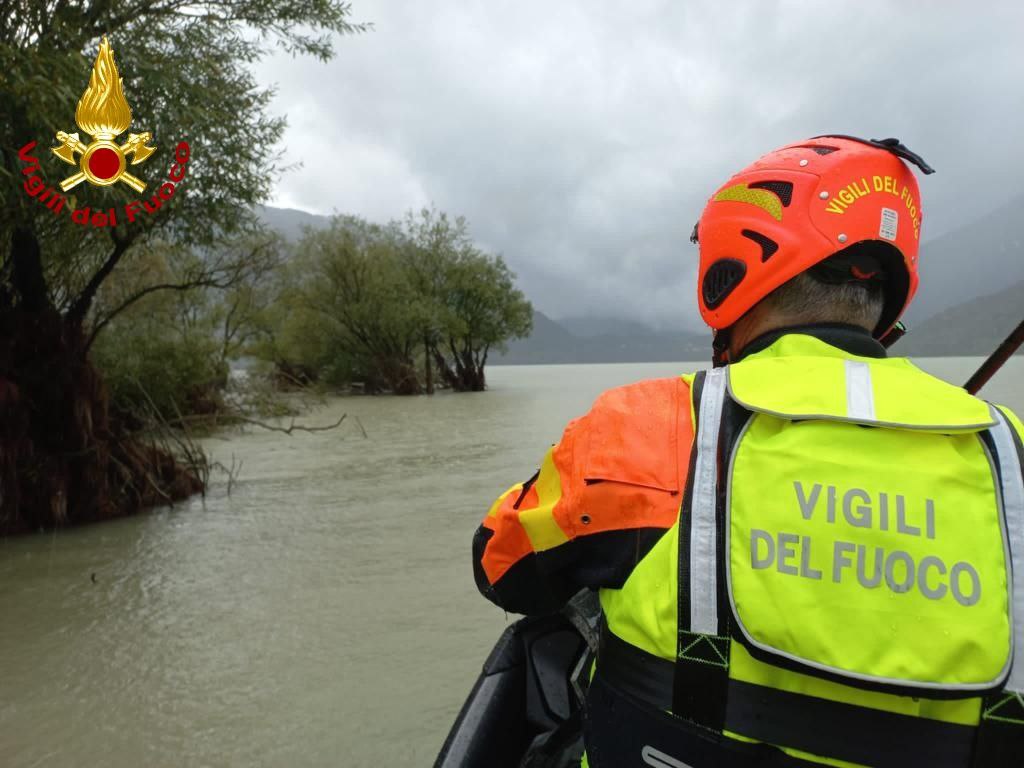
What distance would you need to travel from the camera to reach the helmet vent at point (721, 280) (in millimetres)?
1652

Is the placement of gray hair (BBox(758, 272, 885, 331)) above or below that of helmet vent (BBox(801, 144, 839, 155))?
below

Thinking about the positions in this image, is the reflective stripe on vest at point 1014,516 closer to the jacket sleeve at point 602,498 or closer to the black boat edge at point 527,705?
the jacket sleeve at point 602,498

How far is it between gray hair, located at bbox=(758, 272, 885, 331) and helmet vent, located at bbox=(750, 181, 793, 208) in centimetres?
21

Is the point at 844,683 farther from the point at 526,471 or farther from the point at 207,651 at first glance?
the point at 526,471

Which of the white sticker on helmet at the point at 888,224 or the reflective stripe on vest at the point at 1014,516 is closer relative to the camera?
the reflective stripe on vest at the point at 1014,516

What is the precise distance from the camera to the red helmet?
5.22ft

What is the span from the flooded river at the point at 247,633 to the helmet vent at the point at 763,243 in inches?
109

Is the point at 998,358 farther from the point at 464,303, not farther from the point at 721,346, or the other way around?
the point at 464,303

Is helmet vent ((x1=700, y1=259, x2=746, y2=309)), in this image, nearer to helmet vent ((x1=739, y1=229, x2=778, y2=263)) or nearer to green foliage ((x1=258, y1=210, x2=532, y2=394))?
helmet vent ((x1=739, y1=229, x2=778, y2=263))

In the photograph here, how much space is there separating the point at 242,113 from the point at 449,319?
3086 centimetres

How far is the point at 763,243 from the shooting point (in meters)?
1.63

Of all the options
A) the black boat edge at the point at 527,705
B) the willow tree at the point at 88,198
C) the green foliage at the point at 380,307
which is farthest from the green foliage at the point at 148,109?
the green foliage at the point at 380,307

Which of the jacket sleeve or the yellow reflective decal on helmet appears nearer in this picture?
the jacket sleeve

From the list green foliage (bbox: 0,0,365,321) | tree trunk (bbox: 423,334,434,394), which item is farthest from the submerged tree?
green foliage (bbox: 0,0,365,321)
